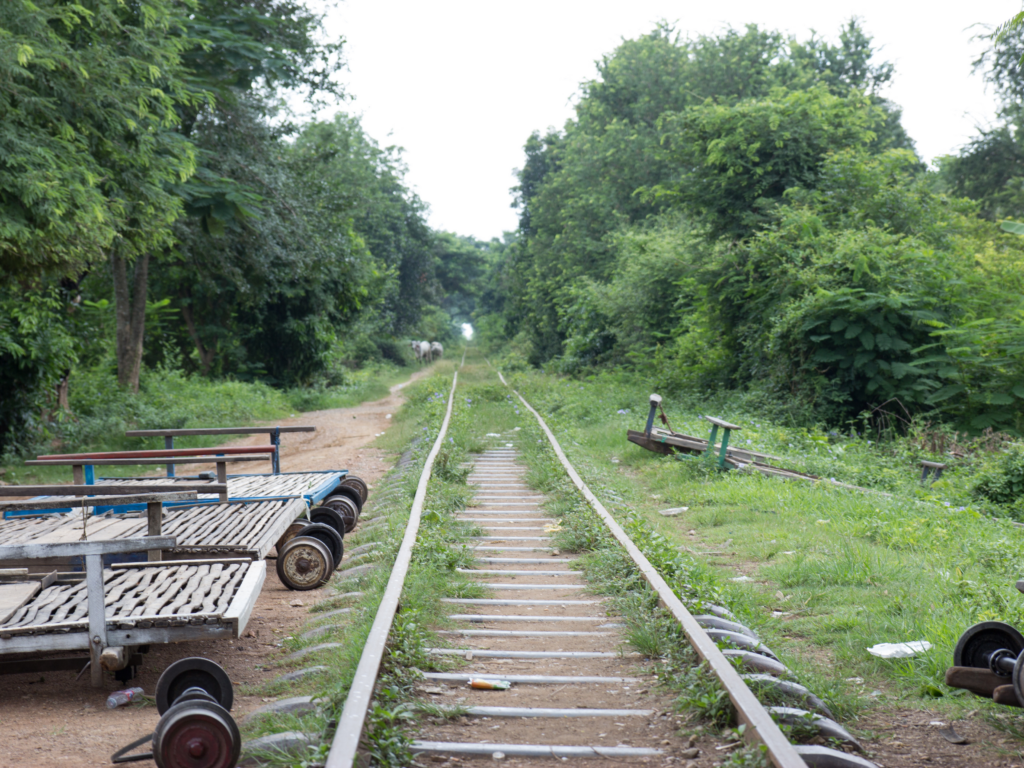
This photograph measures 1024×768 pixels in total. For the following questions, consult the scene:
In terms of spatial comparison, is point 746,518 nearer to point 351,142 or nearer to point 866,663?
point 866,663

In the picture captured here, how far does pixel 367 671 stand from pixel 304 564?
9.99 ft

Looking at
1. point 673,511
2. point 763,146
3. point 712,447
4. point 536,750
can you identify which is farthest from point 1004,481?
Answer: point 763,146

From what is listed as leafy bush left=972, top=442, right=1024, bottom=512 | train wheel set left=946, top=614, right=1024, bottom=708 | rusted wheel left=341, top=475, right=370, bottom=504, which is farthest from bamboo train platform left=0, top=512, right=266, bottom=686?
leafy bush left=972, top=442, right=1024, bottom=512

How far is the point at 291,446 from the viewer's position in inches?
635

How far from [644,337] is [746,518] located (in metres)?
17.1

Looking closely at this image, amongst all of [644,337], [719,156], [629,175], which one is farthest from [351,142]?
[719,156]

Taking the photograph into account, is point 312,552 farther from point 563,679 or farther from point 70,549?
point 563,679

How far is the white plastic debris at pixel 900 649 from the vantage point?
4.61 meters

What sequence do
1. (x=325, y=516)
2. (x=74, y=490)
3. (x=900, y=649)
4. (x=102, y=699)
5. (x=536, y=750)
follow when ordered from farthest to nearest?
(x=325, y=516) < (x=74, y=490) < (x=900, y=649) < (x=102, y=699) < (x=536, y=750)

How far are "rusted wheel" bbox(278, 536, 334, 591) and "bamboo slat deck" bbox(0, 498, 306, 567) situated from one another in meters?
0.23

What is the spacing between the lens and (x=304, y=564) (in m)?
6.61

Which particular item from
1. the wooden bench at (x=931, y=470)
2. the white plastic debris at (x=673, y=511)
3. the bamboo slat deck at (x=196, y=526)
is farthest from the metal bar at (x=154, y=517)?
the wooden bench at (x=931, y=470)

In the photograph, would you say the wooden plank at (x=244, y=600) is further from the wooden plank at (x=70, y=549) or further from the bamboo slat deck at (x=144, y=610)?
the wooden plank at (x=70, y=549)

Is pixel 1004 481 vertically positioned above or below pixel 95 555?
below
